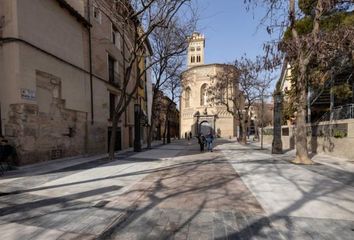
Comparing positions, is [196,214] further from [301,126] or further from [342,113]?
[342,113]

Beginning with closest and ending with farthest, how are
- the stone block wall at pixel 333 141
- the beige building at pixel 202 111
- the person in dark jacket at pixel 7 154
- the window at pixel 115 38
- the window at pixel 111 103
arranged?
the person in dark jacket at pixel 7 154 → the stone block wall at pixel 333 141 → the window at pixel 111 103 → the window at pixel 115 38 → the beige building at pixel 202 111

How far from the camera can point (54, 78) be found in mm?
15812

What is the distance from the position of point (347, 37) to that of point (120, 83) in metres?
19.2

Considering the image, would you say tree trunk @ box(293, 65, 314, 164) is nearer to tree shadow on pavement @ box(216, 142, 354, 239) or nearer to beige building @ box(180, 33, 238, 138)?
tree shadow on pavement @ box(216, 142, 354, 239)

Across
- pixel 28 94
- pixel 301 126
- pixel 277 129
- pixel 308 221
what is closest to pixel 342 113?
pixel 277 129

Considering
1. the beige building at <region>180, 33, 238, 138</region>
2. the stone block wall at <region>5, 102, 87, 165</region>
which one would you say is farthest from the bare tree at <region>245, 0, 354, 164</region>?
the beige building at <region>180, 33, 238, 138</region>

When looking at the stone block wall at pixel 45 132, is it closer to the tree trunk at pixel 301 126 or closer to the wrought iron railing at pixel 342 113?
the tree trunk at pixel 301 126

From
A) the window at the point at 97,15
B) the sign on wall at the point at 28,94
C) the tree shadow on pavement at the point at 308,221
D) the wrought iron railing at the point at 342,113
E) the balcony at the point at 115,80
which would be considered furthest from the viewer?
the balcony at the point at 115,80

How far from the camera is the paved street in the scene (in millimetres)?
5164

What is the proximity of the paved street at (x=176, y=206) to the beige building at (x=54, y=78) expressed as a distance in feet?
10.9

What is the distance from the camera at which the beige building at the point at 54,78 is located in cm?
1300

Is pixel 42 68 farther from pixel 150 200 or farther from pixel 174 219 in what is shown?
pixel 174 219

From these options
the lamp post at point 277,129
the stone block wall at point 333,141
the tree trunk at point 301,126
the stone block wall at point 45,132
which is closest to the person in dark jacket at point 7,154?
the stone block wall at point 45,132

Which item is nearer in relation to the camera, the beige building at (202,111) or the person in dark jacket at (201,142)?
the person in dark jacket at (201,142)
